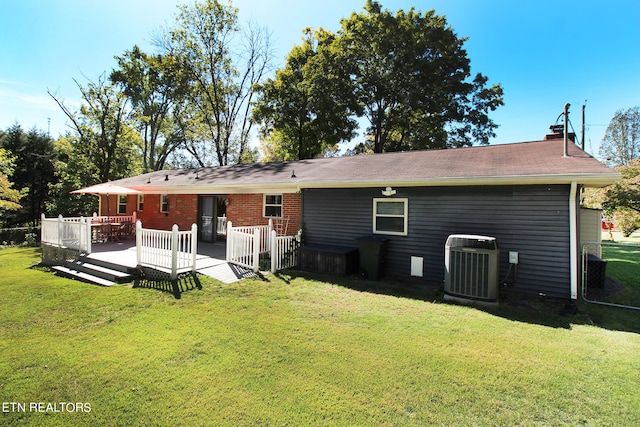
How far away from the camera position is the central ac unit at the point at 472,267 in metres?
5.66

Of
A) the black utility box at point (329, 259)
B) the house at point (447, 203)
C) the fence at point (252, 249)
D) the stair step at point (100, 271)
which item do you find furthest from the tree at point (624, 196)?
the stair step at point (100, 271)

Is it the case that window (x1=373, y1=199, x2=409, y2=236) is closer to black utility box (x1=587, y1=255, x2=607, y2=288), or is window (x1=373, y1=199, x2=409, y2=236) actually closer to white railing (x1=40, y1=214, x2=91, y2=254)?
black utility box (x1=587, y1=255, x2=607, y2=288)

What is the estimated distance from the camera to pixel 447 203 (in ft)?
23.4

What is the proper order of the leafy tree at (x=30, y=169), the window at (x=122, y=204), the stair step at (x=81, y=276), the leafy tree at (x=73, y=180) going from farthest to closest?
the leafy tree at (x=30, y=169)
the leafy tree at (x=73, y=180)
the window at (x=122, y=204)
the stair step at (x=81, y=276)

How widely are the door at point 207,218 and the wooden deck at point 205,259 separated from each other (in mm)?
917

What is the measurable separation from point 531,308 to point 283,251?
593 cm

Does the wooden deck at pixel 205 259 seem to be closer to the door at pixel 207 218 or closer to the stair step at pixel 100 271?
the stair step at pixel 100 271

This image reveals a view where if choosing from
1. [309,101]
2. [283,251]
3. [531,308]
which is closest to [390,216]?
[283,251]

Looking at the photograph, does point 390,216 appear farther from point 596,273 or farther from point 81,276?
point 81,276

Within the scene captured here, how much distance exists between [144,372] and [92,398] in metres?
0.50

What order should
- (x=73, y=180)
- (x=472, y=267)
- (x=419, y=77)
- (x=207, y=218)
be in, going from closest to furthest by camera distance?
(x=472, y=267) → (x=207, y=218) → (x=419, y=77) → (x=73, y=180)

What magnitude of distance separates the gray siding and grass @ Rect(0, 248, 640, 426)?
93 centimetres

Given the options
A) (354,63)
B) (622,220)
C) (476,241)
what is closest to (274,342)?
(476,241)

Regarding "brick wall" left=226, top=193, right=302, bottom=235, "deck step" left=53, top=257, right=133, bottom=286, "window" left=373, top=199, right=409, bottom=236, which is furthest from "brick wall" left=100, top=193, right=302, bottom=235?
"deck step" left=53, top=257, right=133, bottom=286
